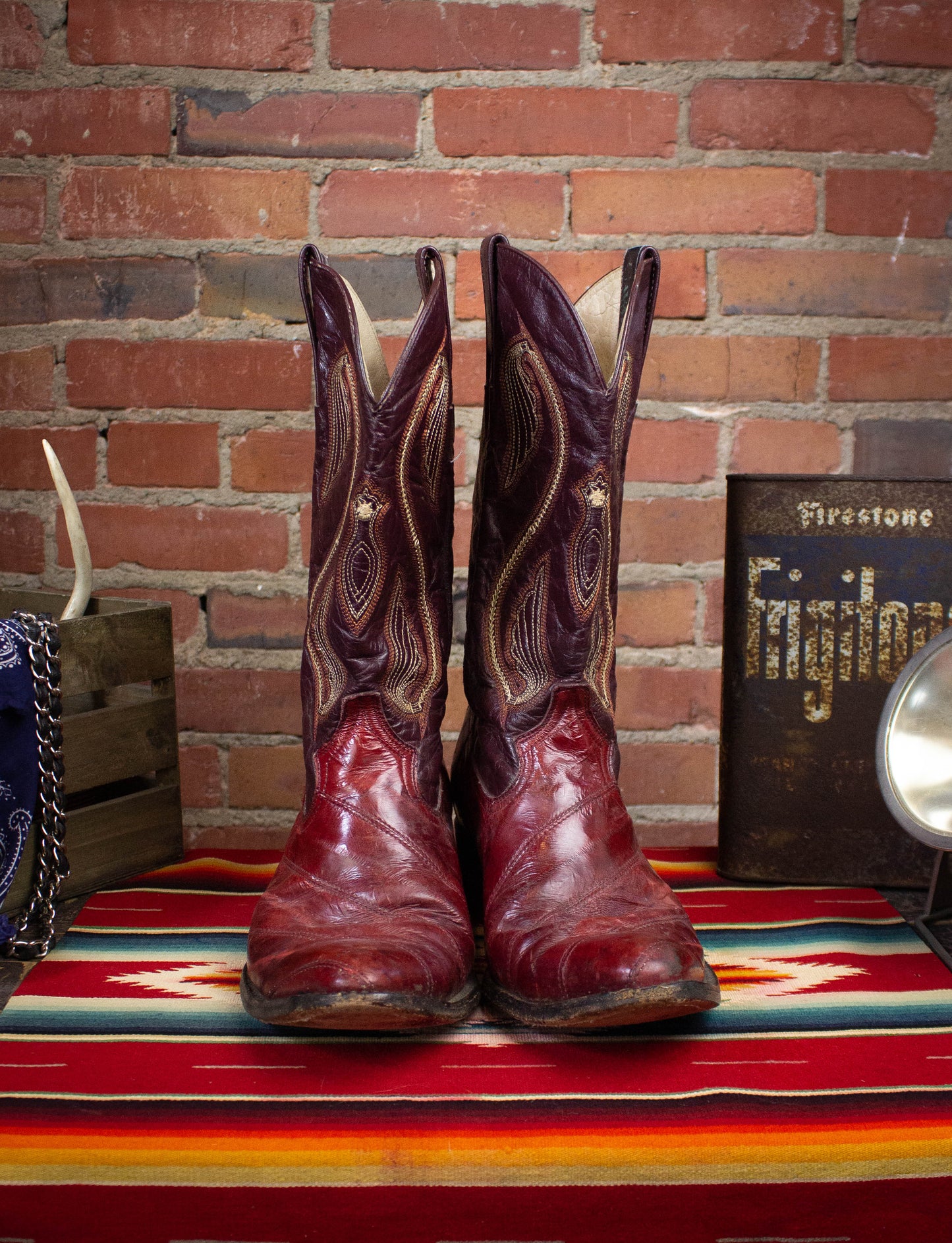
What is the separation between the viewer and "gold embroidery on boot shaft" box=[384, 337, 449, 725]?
86cm

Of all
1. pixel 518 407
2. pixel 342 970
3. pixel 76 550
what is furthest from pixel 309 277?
pixel 342 970

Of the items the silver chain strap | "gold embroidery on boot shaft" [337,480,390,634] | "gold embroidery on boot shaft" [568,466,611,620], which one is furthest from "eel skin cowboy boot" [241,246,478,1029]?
the silver chain strap

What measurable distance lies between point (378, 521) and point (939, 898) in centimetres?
64

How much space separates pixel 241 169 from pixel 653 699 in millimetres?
866

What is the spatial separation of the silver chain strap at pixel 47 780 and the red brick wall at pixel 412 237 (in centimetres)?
38

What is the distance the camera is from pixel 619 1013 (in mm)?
707

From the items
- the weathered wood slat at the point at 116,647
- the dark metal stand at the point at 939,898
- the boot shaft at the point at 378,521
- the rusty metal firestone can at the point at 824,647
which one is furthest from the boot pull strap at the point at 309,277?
the dark metal stand at the point at 939,898

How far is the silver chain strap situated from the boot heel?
38 cm

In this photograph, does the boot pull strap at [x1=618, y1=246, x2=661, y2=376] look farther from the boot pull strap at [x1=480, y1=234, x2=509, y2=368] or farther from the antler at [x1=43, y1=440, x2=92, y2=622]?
the antler at [x1=43, y1=440, x2=92, y2=622]

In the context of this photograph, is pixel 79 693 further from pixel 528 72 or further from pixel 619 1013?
pixel 528 72

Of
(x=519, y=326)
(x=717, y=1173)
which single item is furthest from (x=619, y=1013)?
(x=519, y=326)

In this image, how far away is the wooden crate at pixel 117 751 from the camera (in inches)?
38.1

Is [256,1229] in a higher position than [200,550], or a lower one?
lower

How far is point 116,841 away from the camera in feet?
3.36
